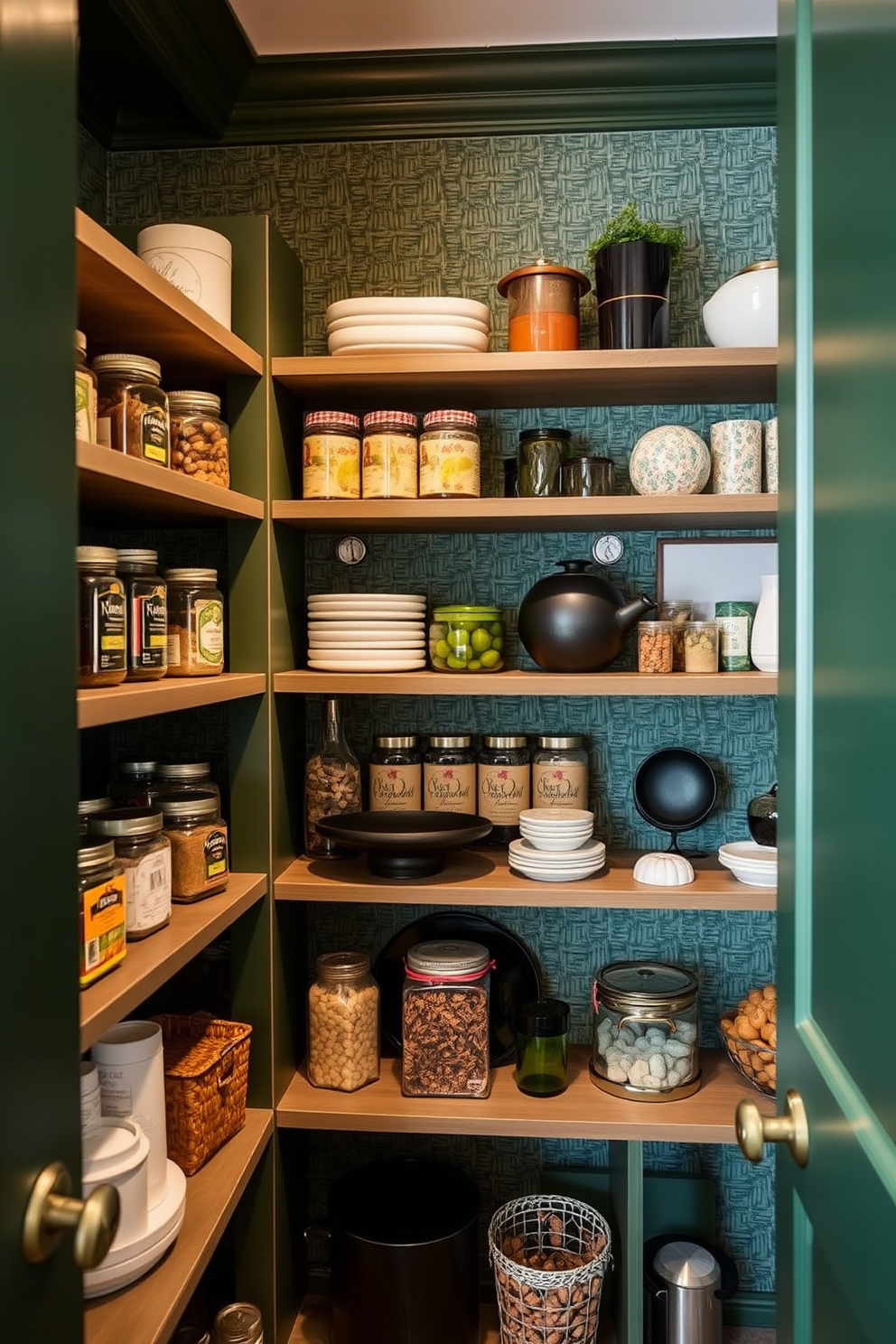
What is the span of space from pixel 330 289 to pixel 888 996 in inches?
74.2

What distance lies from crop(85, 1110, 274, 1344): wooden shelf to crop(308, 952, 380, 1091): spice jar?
186mm

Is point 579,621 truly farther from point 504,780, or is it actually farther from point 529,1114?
point 529,1114

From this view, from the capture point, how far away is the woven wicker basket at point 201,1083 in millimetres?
1596

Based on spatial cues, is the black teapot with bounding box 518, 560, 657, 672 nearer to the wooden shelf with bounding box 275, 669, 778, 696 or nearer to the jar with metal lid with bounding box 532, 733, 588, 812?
the wooden shelf with bounding box 275, 669, 778, 696

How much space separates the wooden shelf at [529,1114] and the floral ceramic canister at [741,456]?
113cm

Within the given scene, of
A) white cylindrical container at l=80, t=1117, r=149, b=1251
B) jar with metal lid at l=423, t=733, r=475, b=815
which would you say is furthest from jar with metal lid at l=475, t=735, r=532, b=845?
white cylindrical container at l=80, t=1117, r=149, b=1251

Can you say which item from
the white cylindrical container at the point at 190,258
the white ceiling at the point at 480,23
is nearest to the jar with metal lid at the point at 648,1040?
the white cylindrical container at the point at 190,258

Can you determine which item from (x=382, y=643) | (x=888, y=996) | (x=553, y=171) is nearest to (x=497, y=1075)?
(x=382, y=643)

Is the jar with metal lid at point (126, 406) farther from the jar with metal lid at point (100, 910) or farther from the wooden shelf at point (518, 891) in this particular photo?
the wooden shelf at point (518, 891)

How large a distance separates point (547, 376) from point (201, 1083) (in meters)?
1.36

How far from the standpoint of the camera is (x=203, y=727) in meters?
2.20

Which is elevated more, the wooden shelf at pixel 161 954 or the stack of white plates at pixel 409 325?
the stack of white plates at pixel 409 325

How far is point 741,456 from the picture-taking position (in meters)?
1.88

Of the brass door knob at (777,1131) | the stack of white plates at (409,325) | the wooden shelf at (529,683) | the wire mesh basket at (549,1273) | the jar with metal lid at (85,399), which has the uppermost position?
the stack of white plates at (409,325)
